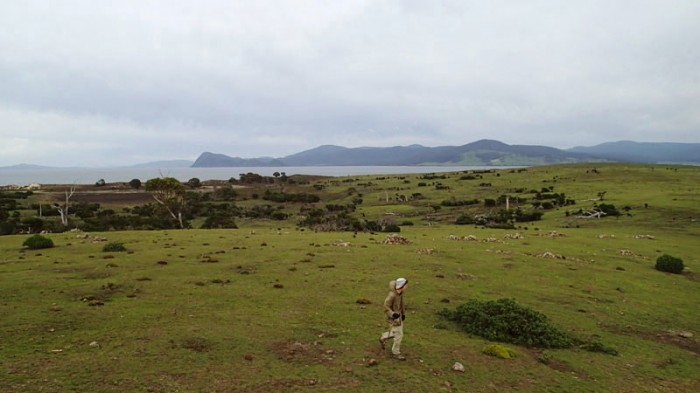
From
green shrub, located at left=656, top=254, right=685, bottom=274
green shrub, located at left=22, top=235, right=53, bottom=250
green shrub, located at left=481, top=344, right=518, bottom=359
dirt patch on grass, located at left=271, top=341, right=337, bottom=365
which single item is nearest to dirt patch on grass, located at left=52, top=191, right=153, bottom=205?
green shrub, located at left=22, top=235, right=53, bottom=250

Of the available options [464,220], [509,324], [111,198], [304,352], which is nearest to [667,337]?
[509,324]

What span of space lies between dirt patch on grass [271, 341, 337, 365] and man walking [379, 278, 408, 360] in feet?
6.13

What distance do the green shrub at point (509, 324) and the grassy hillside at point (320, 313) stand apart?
21.7 inches

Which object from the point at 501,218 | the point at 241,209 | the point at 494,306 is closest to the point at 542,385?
the point at 494,306

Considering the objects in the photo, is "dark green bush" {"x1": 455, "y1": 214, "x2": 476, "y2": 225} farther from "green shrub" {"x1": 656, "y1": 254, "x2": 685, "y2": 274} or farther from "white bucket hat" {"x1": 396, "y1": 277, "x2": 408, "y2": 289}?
"white bucket hat" {"x1": 396, "y1": 277, "x2": 408, "y2": 289}

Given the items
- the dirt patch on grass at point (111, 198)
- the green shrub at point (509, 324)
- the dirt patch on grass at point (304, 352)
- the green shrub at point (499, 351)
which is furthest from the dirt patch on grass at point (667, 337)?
the dirt patch on grass at point (111, 198)

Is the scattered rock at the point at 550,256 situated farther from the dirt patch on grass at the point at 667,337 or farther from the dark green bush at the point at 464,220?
the dark green bush at the point at 464,220

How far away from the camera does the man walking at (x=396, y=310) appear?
12281 mm

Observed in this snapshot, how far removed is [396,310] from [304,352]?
3.17 m

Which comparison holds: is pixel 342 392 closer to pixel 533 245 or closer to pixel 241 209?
pixel 533 245

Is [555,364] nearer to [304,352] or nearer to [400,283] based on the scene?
[400,283]

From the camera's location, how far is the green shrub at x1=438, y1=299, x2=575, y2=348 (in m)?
15.1

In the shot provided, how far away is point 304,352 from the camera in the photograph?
43.0 ft

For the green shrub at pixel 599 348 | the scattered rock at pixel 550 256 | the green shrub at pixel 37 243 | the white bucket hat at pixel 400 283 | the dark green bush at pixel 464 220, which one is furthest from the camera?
the dark green bush at pixel 464 220
